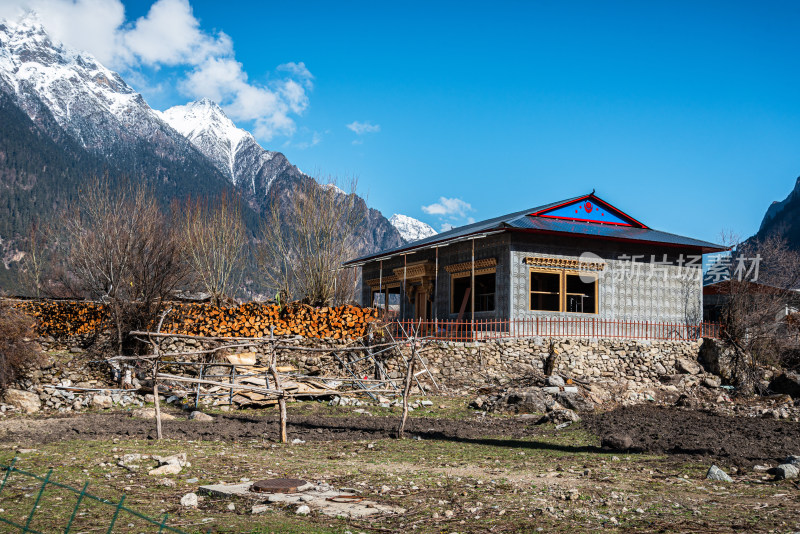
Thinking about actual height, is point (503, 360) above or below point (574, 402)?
above

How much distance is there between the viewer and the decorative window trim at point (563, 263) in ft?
74.9

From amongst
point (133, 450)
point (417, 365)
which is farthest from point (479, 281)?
point (133, 450)

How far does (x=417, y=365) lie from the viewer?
819 inches

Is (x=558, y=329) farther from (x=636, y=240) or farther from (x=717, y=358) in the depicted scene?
(x=717, y=358)

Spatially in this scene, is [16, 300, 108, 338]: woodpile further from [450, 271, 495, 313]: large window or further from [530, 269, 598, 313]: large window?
[530, 269, 598, 313]: large window

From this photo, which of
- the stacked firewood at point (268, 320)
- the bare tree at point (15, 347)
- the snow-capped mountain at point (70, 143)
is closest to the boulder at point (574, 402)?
the stacked firewood at point (268, 320)

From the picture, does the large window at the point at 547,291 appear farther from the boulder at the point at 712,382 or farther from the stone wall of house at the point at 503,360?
the boulder at the point at 712,382

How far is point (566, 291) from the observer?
76.9ft

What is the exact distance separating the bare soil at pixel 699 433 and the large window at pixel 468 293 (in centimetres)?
755

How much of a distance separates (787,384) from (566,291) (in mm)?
7707

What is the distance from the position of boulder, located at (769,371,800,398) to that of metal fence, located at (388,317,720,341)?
2860 mm

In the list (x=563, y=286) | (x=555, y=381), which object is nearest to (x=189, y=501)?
(x=555, y=381)

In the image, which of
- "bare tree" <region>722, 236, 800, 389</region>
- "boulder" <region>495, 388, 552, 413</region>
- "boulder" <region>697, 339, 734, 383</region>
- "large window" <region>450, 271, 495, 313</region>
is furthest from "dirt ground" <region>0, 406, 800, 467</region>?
"bare tree" <region>722, 236, 800, 389</region>

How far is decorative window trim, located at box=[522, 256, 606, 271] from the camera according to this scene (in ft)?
74.9
